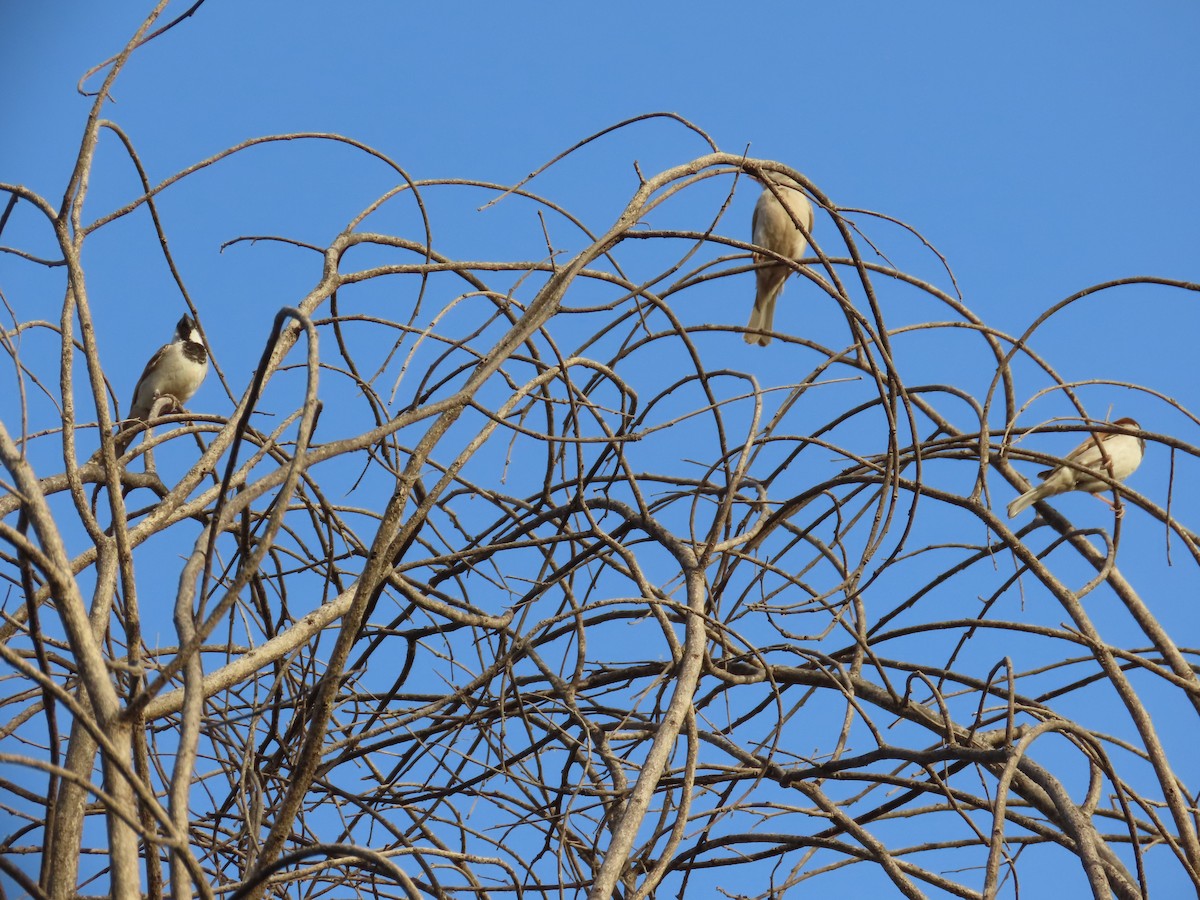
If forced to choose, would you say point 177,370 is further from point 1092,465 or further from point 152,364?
point 1092,465

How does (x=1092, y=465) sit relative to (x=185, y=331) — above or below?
below

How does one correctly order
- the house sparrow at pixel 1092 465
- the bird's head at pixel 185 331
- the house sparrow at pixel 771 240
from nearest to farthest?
the house sparrow at pixel 1092 465 < the house sparrow at pixel 771 240 < the bird's head at pixel 185 331

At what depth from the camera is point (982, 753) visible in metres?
2.20

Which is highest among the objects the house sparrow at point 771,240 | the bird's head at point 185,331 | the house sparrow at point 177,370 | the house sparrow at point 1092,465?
the house sparrow at point 771,240

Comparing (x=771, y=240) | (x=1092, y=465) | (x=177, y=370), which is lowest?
(x=1092, y=465)

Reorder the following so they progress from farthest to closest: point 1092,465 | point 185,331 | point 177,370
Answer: point 185,331 < point 177,370 < point 1092,465

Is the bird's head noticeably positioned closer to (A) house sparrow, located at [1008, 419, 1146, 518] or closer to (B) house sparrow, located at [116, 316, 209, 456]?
(B) house sparrow, located at [116, 316, 209, 456]

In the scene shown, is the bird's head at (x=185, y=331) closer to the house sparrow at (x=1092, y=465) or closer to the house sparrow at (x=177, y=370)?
the house sparrow at (x=177, y=370)

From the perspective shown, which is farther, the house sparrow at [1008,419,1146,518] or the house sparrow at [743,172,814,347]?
the house sparrow at [743,172,814,347]

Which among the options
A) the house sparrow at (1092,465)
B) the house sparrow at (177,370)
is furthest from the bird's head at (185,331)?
the house sparrow at (1092,465)

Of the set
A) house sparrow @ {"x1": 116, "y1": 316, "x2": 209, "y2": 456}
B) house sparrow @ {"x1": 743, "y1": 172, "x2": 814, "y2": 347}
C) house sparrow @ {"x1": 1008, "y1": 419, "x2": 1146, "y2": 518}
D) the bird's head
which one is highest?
house sparrow @ {"x1": 743, "y1": 172, "x2": 814, "y2": 347}

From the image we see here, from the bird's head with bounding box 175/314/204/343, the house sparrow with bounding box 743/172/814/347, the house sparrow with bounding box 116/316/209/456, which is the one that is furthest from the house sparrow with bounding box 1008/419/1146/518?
the bird's head with bounding box 175/314/204/343

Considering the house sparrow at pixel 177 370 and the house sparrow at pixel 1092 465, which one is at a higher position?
the house sparrow at pixel 177 370

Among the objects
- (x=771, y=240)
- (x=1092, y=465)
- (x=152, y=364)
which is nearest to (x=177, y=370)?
(x=152, y=364)
